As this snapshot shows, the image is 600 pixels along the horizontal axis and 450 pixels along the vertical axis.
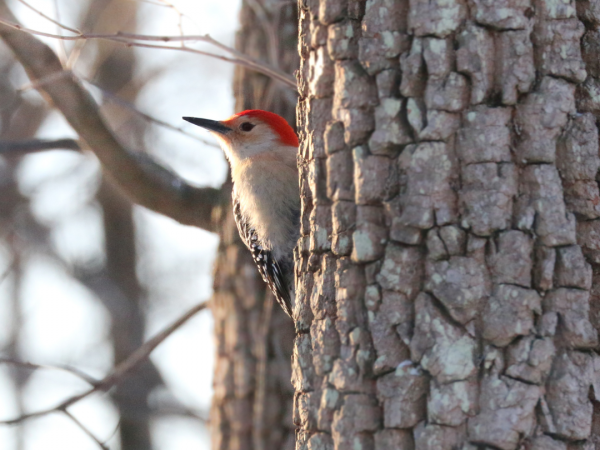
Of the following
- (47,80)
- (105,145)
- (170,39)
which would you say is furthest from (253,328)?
(170,39)

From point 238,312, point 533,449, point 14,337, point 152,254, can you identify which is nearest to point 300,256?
point 533,449

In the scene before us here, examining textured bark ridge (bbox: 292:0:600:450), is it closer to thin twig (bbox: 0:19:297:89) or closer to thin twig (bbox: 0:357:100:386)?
thin twig (bbox: 0:19:297:89)

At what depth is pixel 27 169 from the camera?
11672 mm

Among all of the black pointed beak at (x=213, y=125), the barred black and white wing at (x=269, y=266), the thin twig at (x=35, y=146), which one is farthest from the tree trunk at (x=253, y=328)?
the thin twig at (x=35, y=146)

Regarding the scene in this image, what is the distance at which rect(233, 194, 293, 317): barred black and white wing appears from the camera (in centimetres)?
450

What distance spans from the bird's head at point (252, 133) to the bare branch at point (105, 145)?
0.41 metres

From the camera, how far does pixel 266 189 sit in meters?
4.31

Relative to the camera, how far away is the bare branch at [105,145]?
3834mm

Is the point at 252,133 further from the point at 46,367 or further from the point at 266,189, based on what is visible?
the point at 46,367

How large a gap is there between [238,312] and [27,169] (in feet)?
26.2

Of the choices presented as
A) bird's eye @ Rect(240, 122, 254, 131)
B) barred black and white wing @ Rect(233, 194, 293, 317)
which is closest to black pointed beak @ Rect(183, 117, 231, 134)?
bird's eye @ Rect(240, 122, 254, 131)

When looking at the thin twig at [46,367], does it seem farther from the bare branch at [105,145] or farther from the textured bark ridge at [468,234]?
the textured bark ridge at [468,234]

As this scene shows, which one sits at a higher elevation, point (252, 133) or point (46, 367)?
point (252, 133)

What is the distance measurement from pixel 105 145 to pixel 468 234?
2650mm
